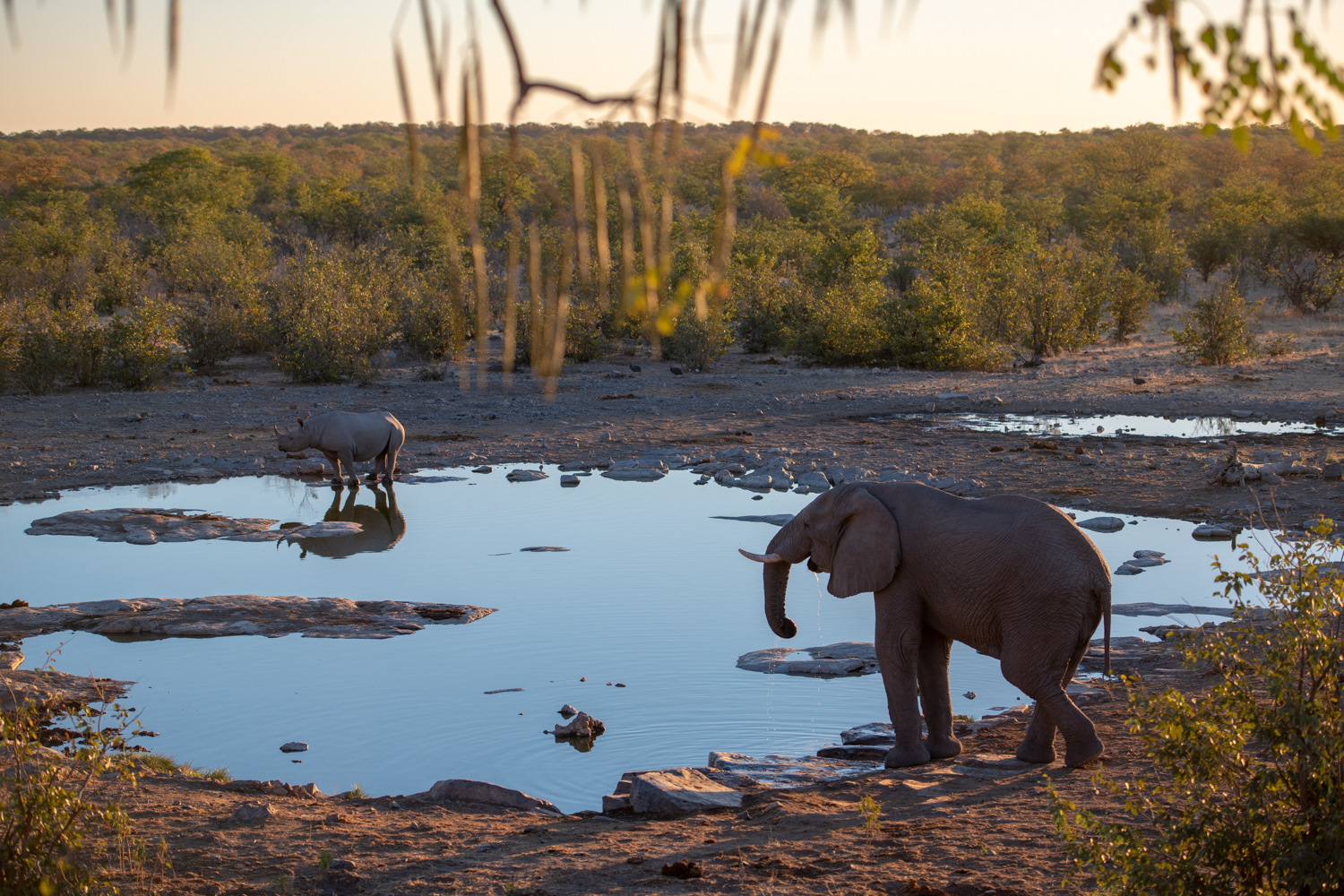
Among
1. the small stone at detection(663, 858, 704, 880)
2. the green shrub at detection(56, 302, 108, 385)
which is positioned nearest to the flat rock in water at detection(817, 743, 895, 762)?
the small stone at detection(663, 858, 704, 880)

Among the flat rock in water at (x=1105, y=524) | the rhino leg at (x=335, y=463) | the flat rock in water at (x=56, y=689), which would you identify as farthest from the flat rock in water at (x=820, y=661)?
the rhino leg at (x=335, y=463)

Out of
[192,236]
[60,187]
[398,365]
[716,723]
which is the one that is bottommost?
[716,723]

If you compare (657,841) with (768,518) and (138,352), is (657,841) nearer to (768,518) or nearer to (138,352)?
(768,518)

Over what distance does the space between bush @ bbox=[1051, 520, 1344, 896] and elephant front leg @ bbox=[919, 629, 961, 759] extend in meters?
1.95

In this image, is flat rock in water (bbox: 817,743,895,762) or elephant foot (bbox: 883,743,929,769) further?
flat rock in water (bbox: 817,743,895,762)

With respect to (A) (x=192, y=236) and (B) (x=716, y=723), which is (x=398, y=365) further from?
(B) (x=716, y=723)

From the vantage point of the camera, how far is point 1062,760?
17.1 feet

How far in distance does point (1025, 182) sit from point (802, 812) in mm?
54923

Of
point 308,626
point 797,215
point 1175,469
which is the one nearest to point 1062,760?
point 308,626

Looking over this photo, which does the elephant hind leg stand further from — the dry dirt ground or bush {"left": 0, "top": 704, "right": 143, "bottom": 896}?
bush {"left": 0, "top": 704, "right": 143, "bottom": 896}

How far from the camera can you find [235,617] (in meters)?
8.00

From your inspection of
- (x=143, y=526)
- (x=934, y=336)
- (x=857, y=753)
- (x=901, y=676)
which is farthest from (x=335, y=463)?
(x=934, y=336)

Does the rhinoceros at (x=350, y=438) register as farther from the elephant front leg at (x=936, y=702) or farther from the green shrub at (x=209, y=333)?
the green shrub at (x=209, y=333)

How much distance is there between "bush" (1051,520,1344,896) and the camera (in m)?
3.13
